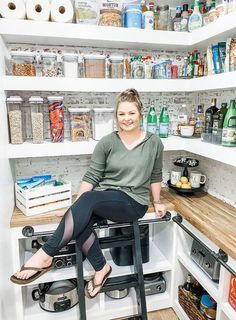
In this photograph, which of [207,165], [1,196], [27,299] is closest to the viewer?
[1,196]

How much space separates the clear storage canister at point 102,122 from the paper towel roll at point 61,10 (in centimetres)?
59

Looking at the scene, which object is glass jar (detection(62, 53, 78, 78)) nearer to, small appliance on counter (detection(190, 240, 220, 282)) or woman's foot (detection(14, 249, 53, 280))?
woman's foot (detection(14, 249, 53, 280))

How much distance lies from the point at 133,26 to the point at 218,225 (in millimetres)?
1362

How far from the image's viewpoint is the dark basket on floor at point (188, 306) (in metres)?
1.71

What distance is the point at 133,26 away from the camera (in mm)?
1824

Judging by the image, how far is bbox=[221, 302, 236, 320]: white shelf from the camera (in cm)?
136

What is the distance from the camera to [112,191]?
64.6 inches

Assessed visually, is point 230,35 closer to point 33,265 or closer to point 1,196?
point 1,196

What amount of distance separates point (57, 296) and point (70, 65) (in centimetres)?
152

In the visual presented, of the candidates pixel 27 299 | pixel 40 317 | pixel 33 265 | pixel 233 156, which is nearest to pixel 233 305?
pixel 233 156

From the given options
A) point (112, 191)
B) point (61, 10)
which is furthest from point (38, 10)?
point (112, 191)

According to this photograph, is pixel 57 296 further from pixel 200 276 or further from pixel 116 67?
pixel 116 67

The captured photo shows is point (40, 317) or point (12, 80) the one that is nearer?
point (12, 80)

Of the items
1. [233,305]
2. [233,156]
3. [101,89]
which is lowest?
[233,305]
